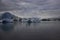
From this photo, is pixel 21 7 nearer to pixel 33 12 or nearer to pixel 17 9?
pixel 17 9

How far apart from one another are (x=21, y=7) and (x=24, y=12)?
165 mm

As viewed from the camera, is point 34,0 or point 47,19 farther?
point 47,19

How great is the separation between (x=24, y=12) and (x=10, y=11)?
1.26 ft

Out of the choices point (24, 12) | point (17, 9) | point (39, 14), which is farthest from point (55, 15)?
point (17, 9)

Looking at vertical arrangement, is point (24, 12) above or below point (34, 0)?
below

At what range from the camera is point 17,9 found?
3.12 metres

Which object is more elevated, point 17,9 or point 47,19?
point 17,9

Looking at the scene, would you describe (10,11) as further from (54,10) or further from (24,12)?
(54,10)

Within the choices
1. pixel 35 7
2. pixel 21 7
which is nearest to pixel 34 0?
pixel 35 7

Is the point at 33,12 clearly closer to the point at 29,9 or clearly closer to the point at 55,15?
the point at 29,9

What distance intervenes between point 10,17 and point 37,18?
734mm

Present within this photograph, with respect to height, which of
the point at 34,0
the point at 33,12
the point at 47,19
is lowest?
the point at 47,19

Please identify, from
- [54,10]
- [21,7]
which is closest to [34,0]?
[21,7]

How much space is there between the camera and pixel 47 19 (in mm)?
3273
